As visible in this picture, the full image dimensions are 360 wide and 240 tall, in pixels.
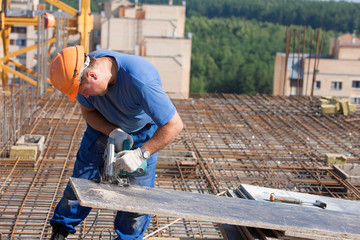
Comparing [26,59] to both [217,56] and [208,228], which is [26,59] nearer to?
[217,56]

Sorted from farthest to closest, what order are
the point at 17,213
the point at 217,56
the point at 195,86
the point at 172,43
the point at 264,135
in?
the point at 217,56, the point at 195,86, the point at 172,43, the point at 264,135, the point at 17,213

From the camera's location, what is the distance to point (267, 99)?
44.4 ft

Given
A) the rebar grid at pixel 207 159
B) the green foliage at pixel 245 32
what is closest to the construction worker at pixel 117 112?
the rebar grid at pixel 207 159

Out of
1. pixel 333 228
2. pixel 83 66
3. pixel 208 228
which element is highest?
pixel 83 66

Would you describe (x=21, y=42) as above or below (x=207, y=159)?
below

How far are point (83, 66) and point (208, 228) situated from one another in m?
2.78

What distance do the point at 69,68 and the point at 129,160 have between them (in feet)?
2.64

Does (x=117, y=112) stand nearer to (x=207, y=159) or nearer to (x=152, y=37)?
(x=207, y=159)

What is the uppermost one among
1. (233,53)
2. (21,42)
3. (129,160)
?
(129,160)

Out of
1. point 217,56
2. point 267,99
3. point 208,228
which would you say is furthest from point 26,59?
point 208,228

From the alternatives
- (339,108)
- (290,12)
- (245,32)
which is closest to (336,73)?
(339,108)

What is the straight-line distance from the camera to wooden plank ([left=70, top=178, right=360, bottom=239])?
11.5ft

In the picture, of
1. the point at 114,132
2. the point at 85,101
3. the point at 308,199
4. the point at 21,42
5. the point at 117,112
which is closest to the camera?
the point at 114,132

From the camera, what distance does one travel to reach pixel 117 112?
4.24 m
